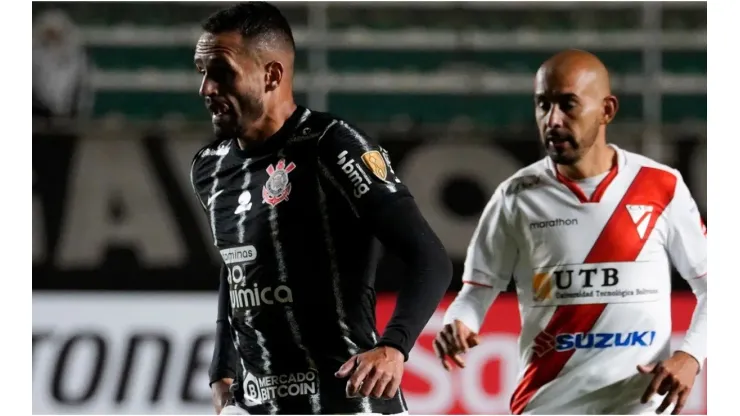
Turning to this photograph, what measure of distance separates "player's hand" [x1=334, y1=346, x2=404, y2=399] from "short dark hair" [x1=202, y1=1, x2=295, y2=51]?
107 cm

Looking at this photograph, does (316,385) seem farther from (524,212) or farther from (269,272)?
(524,212)

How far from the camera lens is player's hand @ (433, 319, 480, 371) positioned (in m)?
4.08

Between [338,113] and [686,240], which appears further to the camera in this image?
[338,113]

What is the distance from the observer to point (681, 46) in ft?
22.4

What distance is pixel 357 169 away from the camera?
312 centimetres

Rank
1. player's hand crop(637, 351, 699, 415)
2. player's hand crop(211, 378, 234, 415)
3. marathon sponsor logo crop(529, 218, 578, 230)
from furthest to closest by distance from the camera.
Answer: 1. marathon sponsor logo crop(529, 218, 578, 230)
2. player's hand crop(637, 351, 699, 415)
3. player's hand crop(211, 378, 234, 415)

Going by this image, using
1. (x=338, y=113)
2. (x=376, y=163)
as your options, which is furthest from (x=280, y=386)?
(x=338, y=113)

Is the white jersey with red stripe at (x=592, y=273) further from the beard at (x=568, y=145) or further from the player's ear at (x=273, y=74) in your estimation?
the player's ear at (x=273, y=74)

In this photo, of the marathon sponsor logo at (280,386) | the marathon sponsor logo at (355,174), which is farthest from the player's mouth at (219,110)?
the marathon sponsor logo at (280,386)

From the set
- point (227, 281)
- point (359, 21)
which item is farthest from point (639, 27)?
point (227, 281)

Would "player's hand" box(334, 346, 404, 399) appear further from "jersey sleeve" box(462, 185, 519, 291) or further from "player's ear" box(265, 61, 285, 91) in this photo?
"jersey sleeve" box(462, 185, 519, 291)

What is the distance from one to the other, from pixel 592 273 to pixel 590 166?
1.47 feet

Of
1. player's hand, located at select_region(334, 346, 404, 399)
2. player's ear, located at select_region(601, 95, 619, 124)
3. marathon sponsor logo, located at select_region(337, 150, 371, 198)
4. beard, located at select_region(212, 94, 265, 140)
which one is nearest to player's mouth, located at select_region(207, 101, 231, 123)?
beard, located at select_region(212, 94, 265, 140)

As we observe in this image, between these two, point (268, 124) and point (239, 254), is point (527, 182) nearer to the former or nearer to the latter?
point (268, 124)
